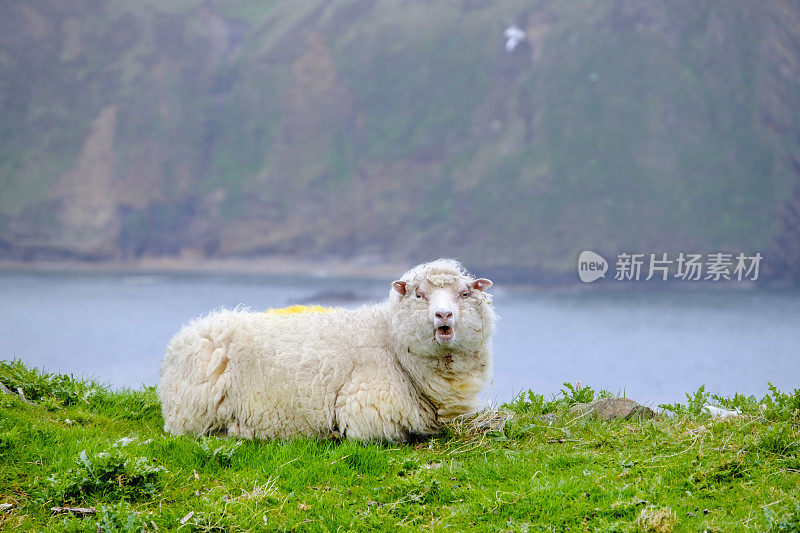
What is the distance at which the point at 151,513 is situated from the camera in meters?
4.99

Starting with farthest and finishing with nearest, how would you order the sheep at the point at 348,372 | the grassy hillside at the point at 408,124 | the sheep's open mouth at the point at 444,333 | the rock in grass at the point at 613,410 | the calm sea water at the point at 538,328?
the grassy hillside at the point at 408,124
the calm sea water at the point at 538,328
the rock in grass at the point at 613,410
the sheep at the point at 348,372
the sheep's open mouth at the point at 444,333

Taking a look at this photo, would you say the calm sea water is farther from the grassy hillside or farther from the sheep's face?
the sheep's face

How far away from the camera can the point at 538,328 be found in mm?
86375

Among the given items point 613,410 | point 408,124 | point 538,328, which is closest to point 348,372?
point 613,410

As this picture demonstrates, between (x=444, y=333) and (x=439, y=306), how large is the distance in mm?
269

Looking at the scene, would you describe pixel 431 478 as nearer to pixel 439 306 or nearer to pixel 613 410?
pixel 439 306

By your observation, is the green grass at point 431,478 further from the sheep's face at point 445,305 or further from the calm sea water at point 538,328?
the calm sea water at point 538,328

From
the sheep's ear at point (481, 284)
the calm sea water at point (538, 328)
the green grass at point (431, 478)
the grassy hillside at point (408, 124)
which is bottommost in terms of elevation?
the calm sea water at point (538, 328)

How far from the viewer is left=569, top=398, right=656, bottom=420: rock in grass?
7.11 meters

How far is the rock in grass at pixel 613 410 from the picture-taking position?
7.11 m

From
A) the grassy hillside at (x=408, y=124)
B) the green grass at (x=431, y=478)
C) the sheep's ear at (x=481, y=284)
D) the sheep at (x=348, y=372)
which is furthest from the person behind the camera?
the grassy hillside at (x=408, y=124)

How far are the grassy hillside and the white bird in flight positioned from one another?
1.24m

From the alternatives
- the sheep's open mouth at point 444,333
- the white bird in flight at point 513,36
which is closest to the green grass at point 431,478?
the sheep's open mouth at point 444,333

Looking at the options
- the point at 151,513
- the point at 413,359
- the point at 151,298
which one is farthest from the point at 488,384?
the point at 151,298
